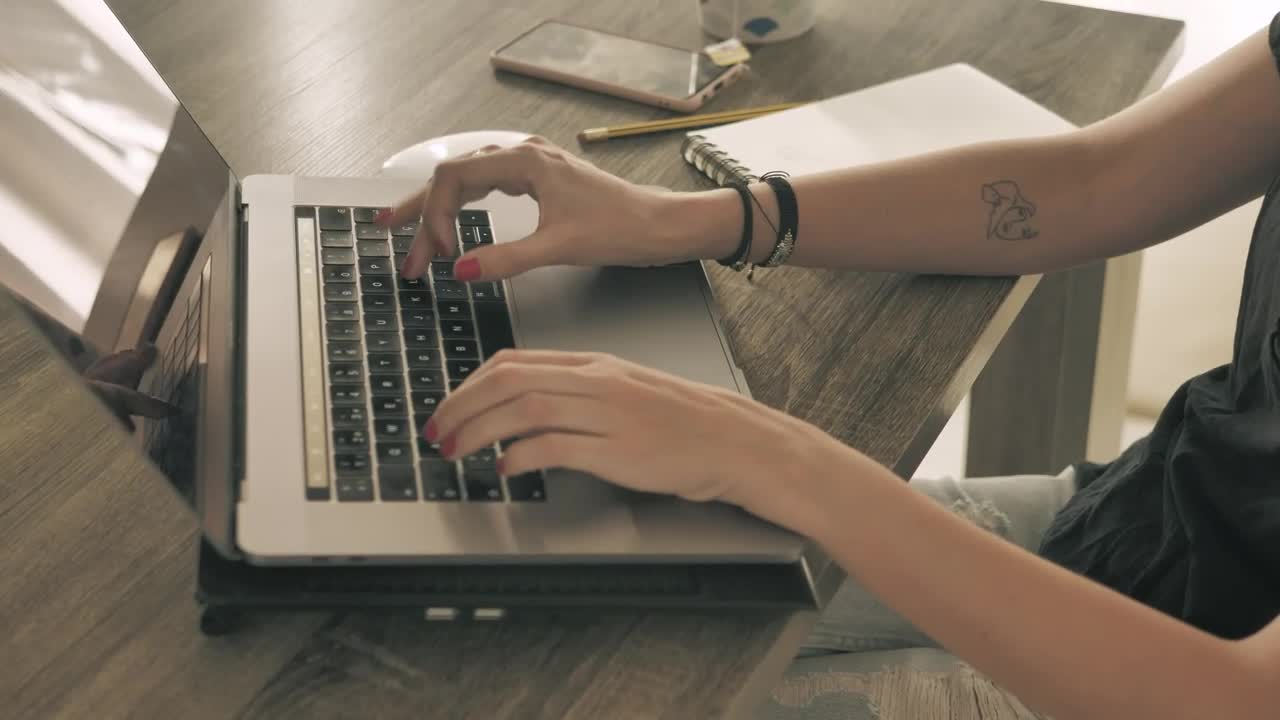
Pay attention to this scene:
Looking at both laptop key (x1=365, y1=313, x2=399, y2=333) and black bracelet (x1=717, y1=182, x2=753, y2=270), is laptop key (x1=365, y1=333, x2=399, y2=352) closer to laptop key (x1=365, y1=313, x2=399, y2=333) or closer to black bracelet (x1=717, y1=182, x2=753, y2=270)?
laptop key (x1=365, y1=313, x2=399, y2=333)

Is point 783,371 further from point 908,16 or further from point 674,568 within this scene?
point 908,16

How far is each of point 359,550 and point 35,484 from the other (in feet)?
0.75

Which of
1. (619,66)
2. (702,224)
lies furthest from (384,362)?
(619,66)

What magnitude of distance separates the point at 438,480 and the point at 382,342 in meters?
0.13

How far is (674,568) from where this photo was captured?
0.62 meters

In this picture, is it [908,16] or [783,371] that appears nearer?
[783,371]

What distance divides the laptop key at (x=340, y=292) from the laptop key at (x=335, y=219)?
0.22ft

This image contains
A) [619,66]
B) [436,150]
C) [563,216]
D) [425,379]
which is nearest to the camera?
[425,379]

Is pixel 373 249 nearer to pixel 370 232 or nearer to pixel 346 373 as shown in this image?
pixel 370 232

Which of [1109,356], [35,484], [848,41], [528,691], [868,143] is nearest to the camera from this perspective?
[528,691]

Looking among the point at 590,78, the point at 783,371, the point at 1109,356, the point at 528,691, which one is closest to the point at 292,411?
the point at 528,691

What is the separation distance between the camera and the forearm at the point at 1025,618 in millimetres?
613

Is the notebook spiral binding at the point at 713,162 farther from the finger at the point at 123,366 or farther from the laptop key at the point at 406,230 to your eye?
the finger at the point at 123,366

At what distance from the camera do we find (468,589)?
59 centimetres
